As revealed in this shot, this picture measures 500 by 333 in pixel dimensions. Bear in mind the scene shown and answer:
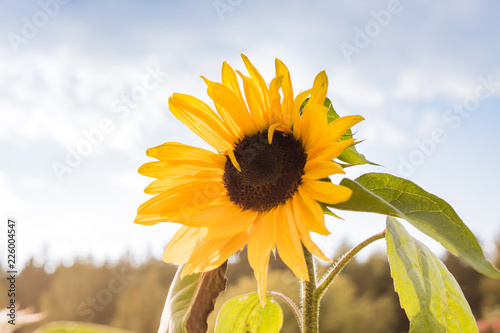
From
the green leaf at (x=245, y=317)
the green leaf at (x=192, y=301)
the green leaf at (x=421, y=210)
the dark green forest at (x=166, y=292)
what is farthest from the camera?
the dark green forest at (x=166, y=292)

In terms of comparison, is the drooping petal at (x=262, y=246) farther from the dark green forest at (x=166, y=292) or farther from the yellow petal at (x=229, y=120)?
the dark green forest at (x=166, y=292)

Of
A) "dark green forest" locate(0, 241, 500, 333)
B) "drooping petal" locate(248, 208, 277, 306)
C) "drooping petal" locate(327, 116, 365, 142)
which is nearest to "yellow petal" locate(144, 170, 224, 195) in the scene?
"drooping petal" locate(248, 208, 277, 306)

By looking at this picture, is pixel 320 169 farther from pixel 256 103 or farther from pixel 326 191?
pixel 256 103

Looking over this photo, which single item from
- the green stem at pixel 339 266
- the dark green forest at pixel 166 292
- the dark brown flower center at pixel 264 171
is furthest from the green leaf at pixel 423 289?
the dark green forest at pixel 166 292

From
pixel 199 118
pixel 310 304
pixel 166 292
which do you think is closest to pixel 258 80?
pixel 199 118

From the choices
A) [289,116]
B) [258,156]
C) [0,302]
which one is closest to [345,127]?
[289,116]

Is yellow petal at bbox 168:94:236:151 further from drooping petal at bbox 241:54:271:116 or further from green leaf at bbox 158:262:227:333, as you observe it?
green leaf at bbox 158:262:227:333

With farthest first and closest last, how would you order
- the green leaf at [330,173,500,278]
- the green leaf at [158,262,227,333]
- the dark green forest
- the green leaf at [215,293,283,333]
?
1. the dark green forest
2. the green leaf at [215,293,283,333]
3. the green leaf at [158,262,227,333]
4. the green leaf at [330,173,500,278]
